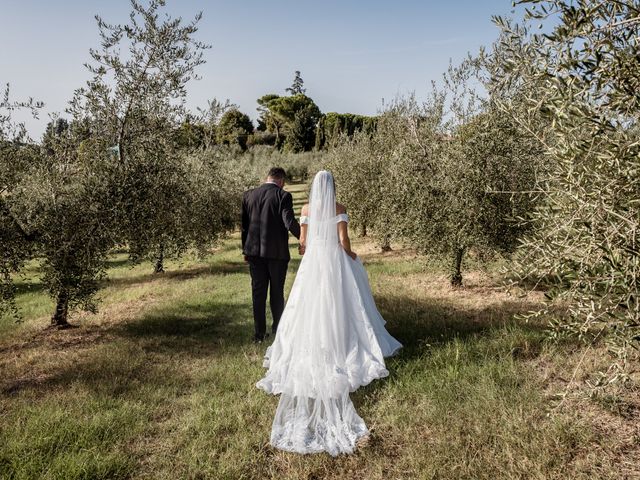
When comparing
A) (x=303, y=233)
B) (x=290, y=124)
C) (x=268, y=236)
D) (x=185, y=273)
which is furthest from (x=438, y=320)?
(x=290, y=124)

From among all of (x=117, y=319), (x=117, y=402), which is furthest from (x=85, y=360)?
(x=117, y=319)

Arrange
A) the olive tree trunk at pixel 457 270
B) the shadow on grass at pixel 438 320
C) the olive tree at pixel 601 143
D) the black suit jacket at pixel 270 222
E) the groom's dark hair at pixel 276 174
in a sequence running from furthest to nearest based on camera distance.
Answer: the olive tree trunk at pixel 457 270 → the groom's dark hair at pixel 276 174 → the black suit jacket at pixel 270 222 → the shadow on grass at pixel 438 320 → the olive tree at pixel 601 143

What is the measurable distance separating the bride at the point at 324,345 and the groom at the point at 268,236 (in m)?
0.72

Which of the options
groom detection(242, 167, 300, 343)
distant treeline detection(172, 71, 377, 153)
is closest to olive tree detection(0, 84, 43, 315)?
groom detection(242, 167, 300, 343)

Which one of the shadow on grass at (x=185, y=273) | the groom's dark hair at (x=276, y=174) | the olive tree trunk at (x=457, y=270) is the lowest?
the shadow on grass at (x=185, y=273)

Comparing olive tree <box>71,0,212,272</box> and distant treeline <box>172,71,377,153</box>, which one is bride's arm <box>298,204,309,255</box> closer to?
olive tree <box>71,0,212,272</box>

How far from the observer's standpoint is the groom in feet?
25.0

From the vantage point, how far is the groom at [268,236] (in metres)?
7.63

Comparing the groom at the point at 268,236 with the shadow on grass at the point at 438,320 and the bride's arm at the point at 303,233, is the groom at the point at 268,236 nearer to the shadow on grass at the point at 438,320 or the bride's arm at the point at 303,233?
the bride's arm at the point at 303,233

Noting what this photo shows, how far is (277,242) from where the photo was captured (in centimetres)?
765

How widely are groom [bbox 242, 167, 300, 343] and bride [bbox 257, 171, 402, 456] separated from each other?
0.72 meters

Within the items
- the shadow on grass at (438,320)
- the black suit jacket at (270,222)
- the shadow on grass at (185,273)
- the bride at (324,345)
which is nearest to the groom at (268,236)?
the black suit jacket at (270,222)

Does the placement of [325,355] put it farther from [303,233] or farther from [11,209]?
[11,209]

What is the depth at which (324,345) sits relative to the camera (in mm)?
5914
